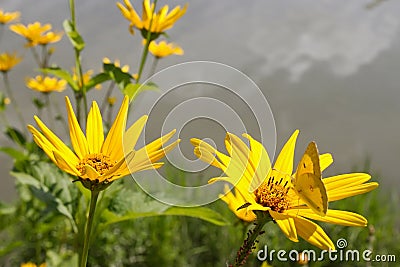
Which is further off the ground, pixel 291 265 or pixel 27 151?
pixel 27 151

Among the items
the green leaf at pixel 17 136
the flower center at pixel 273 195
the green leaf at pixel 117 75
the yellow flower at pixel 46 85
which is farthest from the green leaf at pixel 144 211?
the yellow flower at pixel 46 85

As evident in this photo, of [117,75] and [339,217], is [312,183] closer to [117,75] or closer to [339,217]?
[339,217]

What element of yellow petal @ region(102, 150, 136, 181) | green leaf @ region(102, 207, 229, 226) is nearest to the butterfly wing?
yellow petal @ region(102, 150, 136, 181)

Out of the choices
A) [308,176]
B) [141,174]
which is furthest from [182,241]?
[308,176]

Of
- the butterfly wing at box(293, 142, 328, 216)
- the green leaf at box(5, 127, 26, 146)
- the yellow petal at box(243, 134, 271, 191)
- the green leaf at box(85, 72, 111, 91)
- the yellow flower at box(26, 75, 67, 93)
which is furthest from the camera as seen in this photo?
the yellow flower at box(26, 75, 67, 93)

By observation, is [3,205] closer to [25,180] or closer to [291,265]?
[25,180]

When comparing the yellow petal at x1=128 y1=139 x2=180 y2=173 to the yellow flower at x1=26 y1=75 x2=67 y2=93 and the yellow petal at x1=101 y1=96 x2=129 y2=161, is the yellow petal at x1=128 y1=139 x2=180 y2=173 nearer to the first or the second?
the yellow petal at x1=101 y1=96 x2=129 y2=161

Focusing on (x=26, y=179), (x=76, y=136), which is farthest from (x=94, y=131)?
(x=26, y=179)
